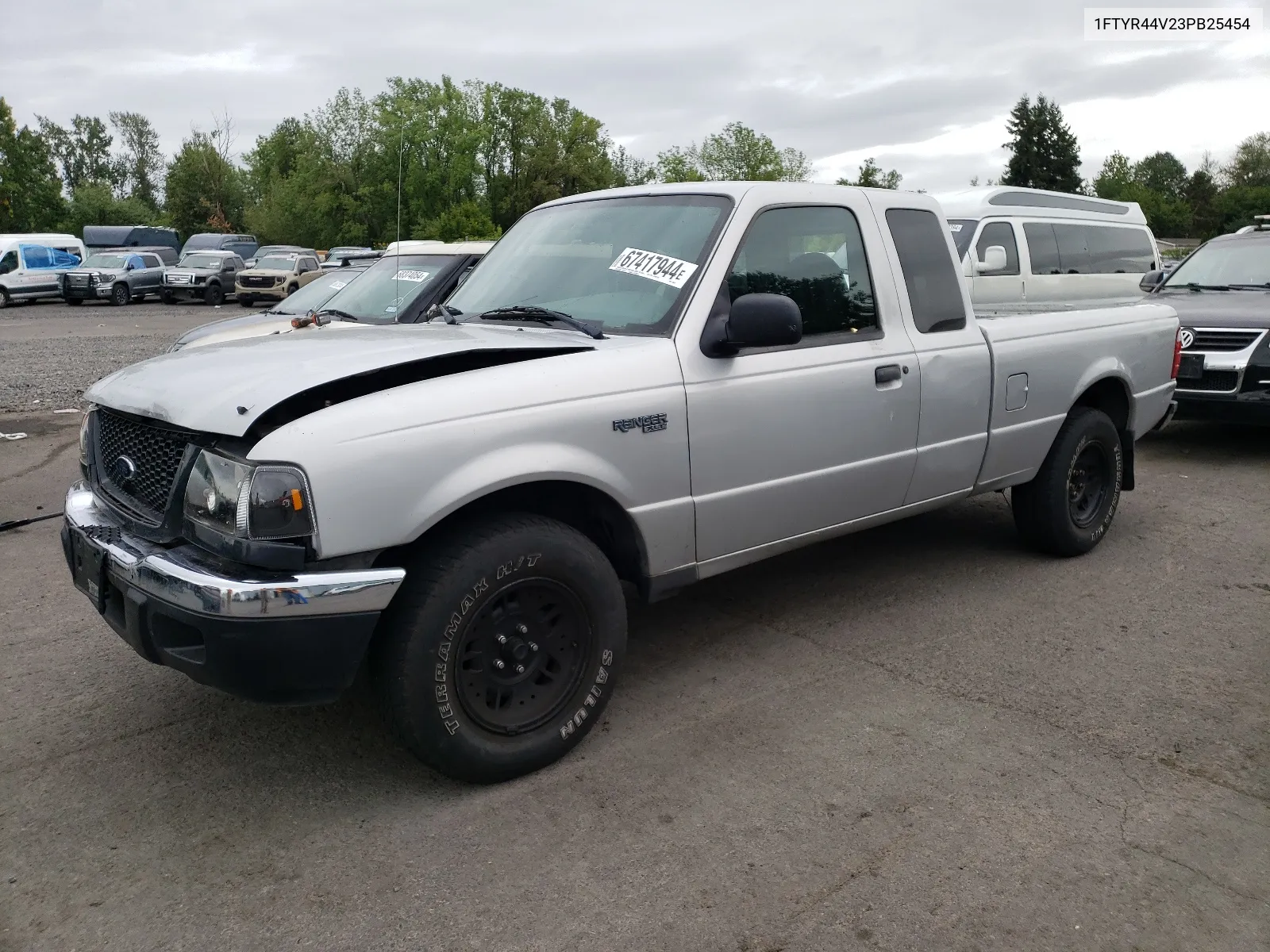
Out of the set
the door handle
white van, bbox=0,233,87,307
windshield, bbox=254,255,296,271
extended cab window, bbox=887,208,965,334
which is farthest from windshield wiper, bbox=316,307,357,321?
white van, bbox=0,233,87,307

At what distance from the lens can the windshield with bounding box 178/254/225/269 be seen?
→ 34.7 meters

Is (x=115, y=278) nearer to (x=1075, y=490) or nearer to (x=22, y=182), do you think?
(x=1075, y=490)

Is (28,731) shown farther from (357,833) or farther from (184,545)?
(357,833)

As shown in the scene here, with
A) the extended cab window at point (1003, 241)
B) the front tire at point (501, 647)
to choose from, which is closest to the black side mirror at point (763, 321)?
the front tire at point (501, 647)

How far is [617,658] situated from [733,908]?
1009 mm

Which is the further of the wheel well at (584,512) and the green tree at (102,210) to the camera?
the green tree at (102,210)

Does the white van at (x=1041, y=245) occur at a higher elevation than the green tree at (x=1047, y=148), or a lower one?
lower

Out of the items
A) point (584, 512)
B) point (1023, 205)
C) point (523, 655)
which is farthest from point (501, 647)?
point (1023, 205)

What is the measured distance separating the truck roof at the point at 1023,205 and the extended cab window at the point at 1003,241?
14 centimetres

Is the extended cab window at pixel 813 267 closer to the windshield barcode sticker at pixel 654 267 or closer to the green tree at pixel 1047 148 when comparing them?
the windshield barcode sticker at pixel 654 267

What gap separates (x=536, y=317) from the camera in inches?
159

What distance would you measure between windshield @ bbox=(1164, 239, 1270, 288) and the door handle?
681 centimetres

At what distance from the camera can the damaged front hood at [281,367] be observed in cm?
299

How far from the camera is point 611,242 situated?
13.7 ft
